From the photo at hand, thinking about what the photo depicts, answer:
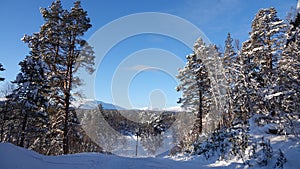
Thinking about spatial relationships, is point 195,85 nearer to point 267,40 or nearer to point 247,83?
point 267,40

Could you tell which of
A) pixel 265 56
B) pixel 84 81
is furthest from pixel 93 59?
pixel 265 56

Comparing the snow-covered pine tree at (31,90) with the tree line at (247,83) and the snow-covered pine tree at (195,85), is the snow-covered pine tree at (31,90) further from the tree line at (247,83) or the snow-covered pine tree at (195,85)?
the snow-covered pine tree at (195,85)

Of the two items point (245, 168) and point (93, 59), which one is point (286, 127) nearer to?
point (245, 168)

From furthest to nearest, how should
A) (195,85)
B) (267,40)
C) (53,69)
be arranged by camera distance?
(195,85), (267,40), (53,69)

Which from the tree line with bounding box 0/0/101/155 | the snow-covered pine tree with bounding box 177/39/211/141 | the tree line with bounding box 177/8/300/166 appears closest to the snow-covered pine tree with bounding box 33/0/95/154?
the tree line with bounding box 0/0/101/155

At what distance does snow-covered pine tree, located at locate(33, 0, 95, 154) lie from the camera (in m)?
15.0

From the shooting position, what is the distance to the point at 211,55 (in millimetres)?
25875

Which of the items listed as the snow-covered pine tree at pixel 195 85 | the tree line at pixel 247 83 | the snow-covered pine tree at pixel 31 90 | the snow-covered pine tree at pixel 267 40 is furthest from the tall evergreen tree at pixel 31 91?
the snow-covered pine tree at pixel 267 40

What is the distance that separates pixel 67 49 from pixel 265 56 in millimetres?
17297

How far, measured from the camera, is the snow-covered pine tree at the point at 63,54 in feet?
49.3

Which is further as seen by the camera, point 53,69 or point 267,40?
point 267,40

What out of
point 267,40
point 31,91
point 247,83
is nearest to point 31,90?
point 31,91

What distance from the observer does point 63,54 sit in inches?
630

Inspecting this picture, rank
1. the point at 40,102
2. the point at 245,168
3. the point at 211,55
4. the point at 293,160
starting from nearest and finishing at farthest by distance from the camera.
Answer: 1. the point at 293,160
2. the point at 245,168
3. the point at 40,102
4. the point at 211,55
